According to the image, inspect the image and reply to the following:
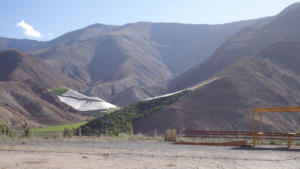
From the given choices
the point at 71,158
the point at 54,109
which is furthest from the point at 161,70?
the point at 71,158

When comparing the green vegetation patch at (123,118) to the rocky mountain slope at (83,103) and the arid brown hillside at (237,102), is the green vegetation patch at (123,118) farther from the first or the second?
the rocky mountain slope at (83,103)

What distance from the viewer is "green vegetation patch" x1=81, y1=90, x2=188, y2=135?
47.0 m

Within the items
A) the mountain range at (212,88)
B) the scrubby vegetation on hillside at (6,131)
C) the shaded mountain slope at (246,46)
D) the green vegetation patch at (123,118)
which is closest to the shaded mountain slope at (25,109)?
the mountain range at (212,88)

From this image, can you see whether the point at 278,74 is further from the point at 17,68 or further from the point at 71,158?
the point at 17,68

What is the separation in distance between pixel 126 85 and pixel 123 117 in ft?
295

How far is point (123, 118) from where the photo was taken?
53188 mm

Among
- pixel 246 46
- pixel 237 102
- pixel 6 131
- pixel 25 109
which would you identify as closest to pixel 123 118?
pixel 237 102

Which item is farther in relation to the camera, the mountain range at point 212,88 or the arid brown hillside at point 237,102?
the mountain range at point 212,88

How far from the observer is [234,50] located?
378 ft

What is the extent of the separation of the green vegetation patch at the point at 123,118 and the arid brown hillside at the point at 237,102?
2.32 meters

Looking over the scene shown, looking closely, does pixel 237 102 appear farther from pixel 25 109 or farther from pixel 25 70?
pixel 25 70

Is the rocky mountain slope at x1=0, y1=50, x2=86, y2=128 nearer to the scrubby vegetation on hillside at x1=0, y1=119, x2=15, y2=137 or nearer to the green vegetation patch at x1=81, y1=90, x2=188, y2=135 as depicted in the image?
the green vegetation patch at x1=81, y1=90, x2=188, y2=135

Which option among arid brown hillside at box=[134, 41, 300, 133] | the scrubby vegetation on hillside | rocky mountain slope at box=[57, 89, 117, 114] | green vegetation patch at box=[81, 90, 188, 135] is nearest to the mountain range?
arid brown hillside at box=[134, 41, 300, 133]

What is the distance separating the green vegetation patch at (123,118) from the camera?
47013 millimetres
